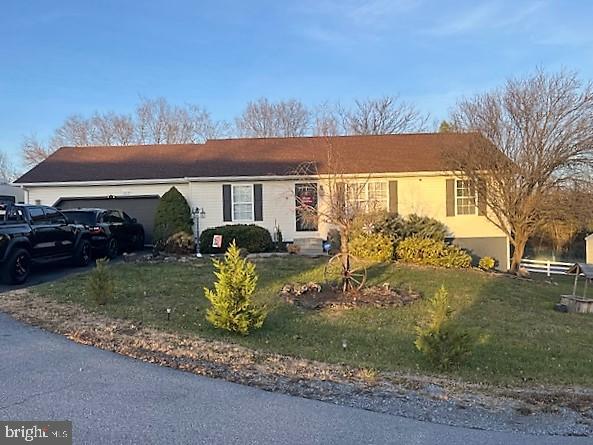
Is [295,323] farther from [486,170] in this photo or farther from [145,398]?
[486,170]

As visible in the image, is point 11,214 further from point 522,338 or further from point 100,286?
point 522,338

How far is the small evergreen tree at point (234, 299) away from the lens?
7.70m

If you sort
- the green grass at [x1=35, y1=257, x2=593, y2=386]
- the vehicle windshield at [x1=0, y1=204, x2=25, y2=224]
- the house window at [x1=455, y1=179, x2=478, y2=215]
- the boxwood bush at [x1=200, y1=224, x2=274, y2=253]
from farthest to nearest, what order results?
the house window at [x1=455, y1=179, x2=478, y2=215] < the boxwood bush at [x1=200, y1=224, x2=274, y2=253] < the vehicle windshield at [x1=0, y1=204, x2=25, y2=224] < the green grass at [x1=35, y1=257, x2=593, y2=386]

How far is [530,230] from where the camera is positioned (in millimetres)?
19484

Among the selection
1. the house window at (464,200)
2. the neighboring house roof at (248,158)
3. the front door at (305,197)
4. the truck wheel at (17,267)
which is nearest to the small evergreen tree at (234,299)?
the truck wheel at (17,267)

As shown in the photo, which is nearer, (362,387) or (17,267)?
(362,387)

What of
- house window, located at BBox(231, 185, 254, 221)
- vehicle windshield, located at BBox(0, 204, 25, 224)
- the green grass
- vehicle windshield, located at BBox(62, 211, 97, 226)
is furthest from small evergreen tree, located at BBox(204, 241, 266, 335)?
house window, located at BBox(231, 185, 254, 221)

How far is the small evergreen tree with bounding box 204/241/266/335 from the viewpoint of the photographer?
7.70 m

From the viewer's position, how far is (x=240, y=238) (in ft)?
59.3

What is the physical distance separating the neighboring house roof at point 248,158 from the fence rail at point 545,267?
678cm

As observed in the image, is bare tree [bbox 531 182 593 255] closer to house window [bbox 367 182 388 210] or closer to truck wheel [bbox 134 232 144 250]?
house window [bbox 367 182 388 210]

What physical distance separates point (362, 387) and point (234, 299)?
2806mm

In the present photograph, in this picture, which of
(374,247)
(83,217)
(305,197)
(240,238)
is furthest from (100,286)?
(305,197)

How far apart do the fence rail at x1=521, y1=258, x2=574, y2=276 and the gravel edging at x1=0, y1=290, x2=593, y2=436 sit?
701 inches
